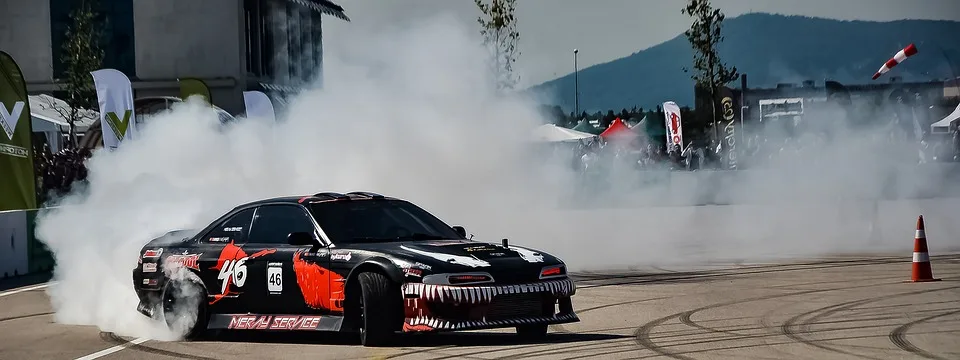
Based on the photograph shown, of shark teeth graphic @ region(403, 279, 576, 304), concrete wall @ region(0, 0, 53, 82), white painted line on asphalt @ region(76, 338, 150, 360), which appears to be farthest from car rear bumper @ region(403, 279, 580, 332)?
concrete wall @ region(0, 0, 53, 82)

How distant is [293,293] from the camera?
397 inches

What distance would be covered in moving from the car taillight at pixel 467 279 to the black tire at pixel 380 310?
0.40 m

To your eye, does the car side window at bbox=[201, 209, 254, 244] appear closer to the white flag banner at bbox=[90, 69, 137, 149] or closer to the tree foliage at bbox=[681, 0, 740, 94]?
the white flag banner at bbox=[90, 69, 137, 149]

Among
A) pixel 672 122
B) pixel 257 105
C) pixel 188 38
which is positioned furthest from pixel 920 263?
pixel 188 38

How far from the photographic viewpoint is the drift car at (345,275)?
30.9ft

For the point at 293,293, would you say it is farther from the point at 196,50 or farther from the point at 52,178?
the point at 196,50

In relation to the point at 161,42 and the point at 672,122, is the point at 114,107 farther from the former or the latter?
the point at 161,42

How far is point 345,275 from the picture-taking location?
9.75 m

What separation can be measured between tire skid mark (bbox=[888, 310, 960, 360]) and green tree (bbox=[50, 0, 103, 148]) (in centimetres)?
3448

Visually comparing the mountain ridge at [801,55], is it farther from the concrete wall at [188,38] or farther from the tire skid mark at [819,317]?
the concrete wall at [188,38]

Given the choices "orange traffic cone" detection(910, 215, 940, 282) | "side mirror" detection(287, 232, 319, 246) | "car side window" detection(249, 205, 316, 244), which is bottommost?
"orange traffic cone" detection(910, 215, 940, 282)

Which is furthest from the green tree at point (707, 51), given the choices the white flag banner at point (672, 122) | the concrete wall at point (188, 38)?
the concrete wall at point (188, 38)

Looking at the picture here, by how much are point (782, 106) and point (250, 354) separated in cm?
3077

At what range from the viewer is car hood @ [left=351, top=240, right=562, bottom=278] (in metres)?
9.49
